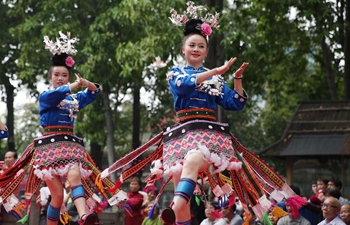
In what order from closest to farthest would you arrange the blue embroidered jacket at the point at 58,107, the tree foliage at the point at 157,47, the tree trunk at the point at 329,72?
1. the blue embroidered jacket at the point at 58,107
2. the tree foliage at the point at 157,47
3. the tree trunk at the point at 329,72

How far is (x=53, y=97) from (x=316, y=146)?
736 cm

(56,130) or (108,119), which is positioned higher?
(56,130)

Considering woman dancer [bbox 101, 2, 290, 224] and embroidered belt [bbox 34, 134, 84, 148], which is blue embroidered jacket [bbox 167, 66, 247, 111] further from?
embroidered belt [bbox 34, 134, 84, 148]

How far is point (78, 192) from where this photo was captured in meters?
8.16

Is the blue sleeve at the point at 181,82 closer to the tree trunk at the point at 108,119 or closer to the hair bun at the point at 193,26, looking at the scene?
the hair bun at the point at 193,26

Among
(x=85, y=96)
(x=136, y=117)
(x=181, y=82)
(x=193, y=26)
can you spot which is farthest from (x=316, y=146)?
(x=136, y=117)

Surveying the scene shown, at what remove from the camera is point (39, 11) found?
2112cm

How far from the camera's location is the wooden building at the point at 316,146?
565 inches

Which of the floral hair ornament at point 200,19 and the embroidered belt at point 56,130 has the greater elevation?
the floral hair ornament at point 200,19

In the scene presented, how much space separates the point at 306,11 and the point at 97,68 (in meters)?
6.29

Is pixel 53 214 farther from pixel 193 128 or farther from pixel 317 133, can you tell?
pixel 317 133

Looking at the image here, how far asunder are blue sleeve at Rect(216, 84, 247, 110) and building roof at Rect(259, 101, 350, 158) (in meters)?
6.95

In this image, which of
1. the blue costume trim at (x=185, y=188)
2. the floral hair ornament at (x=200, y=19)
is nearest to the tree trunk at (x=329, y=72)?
the floral hair ornament at (x=200, y=19)

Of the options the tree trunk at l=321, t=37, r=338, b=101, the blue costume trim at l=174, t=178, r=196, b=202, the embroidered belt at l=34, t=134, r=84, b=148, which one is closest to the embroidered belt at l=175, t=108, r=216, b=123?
the blue costume trim at l=174, t=178, r=196, b=202
